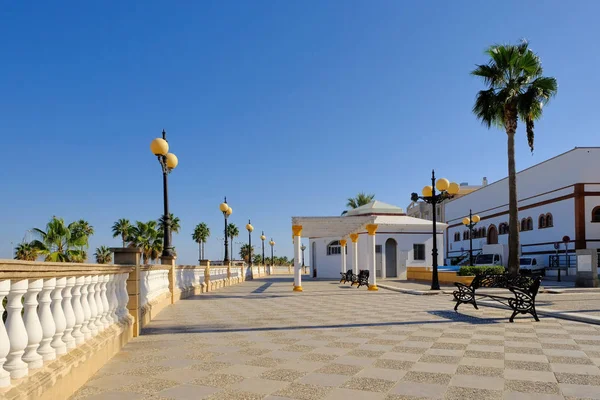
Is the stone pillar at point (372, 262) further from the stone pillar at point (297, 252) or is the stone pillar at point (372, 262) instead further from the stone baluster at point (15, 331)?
the stone baluster at point (15, 331)

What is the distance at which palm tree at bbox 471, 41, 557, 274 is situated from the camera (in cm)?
1903

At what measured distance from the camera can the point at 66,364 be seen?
4.23 meters

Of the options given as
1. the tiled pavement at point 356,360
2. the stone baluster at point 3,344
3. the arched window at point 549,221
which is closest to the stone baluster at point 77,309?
the tiled pavement at point 356,360

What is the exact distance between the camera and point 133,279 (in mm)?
7988

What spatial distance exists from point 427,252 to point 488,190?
21.5 metres

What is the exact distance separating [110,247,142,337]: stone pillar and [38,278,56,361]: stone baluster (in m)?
3.97

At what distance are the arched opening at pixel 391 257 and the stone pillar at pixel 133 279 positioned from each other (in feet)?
93.2

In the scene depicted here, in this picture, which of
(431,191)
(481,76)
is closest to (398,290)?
(431,191)

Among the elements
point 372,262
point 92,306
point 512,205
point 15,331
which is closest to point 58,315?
point 15,331

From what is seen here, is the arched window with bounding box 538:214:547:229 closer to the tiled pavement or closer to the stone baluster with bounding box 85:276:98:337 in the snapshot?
the tiled pavement

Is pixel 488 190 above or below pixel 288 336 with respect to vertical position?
above

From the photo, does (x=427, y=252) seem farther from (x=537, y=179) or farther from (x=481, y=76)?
(x=481, y=76)

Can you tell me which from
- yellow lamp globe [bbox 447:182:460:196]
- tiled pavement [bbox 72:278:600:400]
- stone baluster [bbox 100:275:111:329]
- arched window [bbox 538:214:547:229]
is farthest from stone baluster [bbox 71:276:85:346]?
arched window [bbox 538:214:547:229]

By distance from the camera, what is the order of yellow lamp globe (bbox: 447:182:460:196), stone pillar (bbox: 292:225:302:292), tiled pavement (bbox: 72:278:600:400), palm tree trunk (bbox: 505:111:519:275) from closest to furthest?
tiled pavement (bbox: 72:278:600:400), yellow lamp globe (bbox: 447:182:460:196), palm tree trunk (bbox: 505:111:519:275), stone pillar (bbox: 292:225:302:292)
